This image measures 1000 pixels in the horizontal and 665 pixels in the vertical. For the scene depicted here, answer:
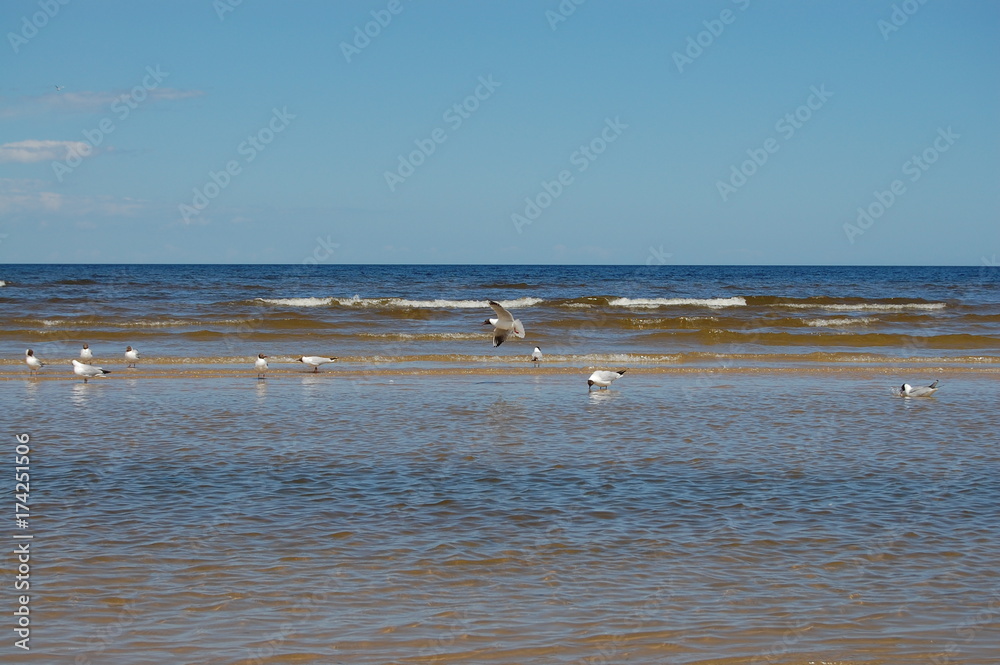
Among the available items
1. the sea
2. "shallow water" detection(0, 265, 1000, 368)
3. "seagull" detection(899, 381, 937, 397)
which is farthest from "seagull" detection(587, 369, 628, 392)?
"shallow water" detection(0, 265, 1000, 368)

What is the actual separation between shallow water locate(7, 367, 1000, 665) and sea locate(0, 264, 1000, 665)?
0.9 inches

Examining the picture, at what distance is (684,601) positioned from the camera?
5070mm

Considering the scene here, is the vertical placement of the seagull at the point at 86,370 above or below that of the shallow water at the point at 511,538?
above

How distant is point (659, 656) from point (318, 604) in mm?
1842

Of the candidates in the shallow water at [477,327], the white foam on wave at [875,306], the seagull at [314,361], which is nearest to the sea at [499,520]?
A: the seagull at [314,361]

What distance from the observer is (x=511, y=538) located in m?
6.18

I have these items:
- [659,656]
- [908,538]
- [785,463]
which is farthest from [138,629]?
[785,463]

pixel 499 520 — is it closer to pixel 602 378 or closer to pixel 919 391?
pixel 602 378

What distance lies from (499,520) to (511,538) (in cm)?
44

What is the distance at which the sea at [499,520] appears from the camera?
462cm

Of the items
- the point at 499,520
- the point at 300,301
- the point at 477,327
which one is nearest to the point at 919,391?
the point at 499,520

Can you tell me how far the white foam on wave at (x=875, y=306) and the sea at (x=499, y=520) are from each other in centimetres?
2342

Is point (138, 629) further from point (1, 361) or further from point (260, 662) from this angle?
point (1, 361)

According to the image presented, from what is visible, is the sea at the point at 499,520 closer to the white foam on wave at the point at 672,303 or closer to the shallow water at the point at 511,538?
the shallow water at the point at 511,538
